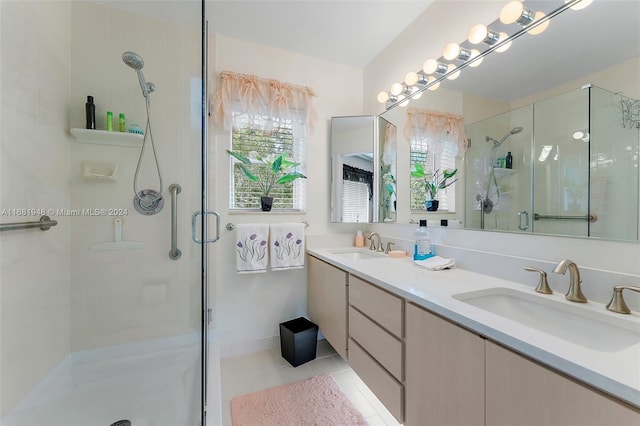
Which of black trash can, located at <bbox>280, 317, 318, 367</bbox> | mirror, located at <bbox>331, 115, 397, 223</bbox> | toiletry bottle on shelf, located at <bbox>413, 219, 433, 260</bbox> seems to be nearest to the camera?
toiletry bottle on shelf, located at <bbox>413, 219, 433, 260</bbox>

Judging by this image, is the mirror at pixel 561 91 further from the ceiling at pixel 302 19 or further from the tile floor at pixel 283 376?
the tile floor at pixel 283 376

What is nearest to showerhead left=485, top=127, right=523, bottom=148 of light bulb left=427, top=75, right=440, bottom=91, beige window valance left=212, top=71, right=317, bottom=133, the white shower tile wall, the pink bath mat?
light bulb left=427, top=75, right=440, bottom=91

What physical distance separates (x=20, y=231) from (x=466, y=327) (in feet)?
6.04

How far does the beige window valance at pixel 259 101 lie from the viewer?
6.13 feet

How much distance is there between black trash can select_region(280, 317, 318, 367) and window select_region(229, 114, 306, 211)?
979 millimetres

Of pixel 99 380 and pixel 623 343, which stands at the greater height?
pixel 623 343

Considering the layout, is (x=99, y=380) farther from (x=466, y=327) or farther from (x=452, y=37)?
(x=452, y=37)

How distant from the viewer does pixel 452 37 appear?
1.50 meters

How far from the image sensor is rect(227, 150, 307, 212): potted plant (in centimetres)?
200

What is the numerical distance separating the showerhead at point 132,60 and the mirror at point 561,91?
78.4 inches

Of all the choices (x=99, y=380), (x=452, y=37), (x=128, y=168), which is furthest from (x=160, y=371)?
(x=452, y=37)

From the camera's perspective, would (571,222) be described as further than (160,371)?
No

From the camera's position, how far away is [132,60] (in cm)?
Answer: 155

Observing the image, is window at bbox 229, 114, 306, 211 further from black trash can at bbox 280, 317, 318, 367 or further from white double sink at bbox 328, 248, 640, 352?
white double sink at bbox 328, 248, 640, 352
